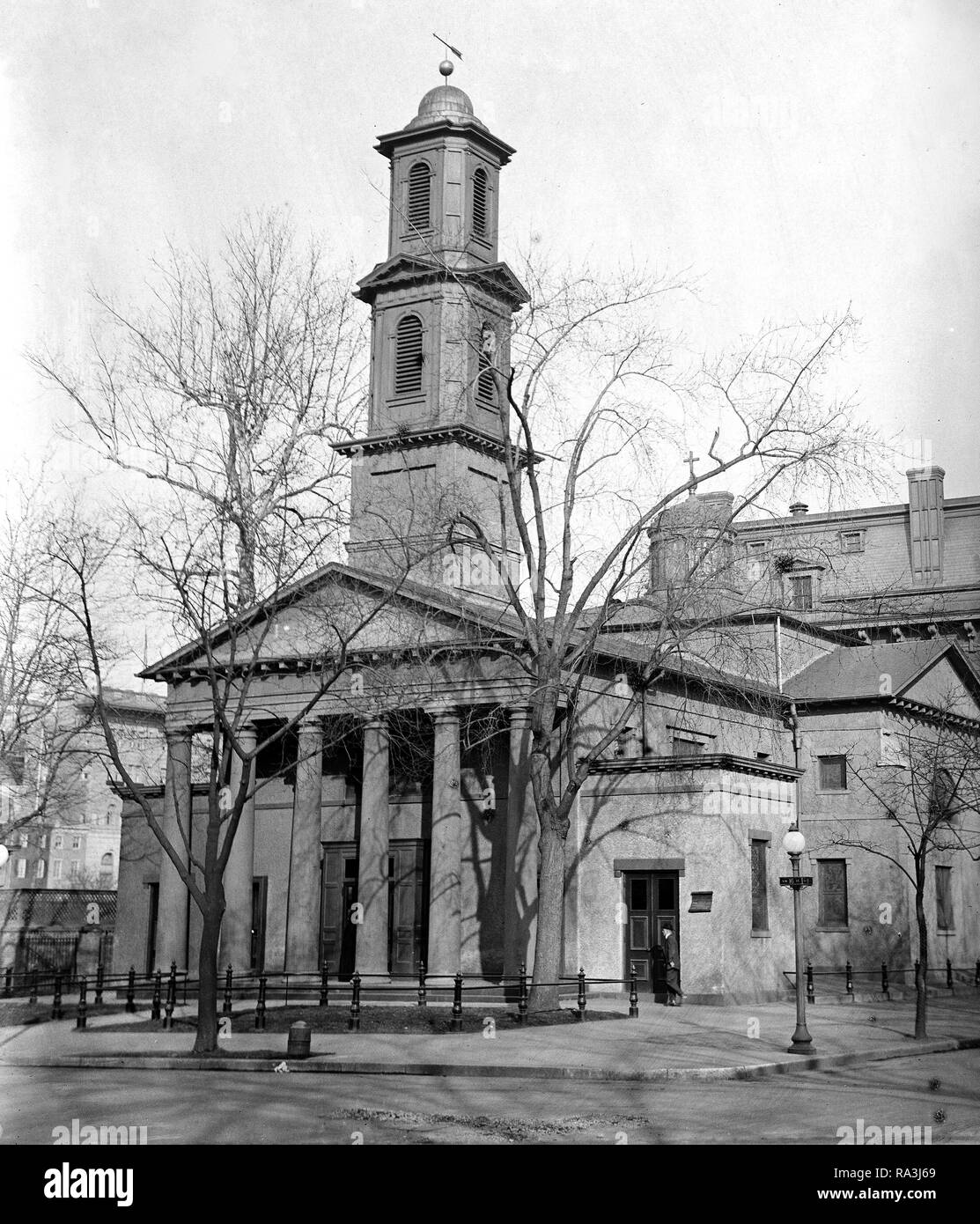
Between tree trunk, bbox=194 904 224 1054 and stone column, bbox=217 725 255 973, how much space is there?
15.0 metres

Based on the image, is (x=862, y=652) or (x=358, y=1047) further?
(x=862, y=652)

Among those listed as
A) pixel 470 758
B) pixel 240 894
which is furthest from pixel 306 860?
pixel 470 758

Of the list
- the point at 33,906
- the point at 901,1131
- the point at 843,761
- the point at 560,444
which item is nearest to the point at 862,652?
the point at 843,761

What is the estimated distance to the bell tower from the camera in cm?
4469

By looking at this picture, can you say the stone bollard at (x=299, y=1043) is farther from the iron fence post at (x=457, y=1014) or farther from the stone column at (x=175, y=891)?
the stone column at (x=175, y=891)

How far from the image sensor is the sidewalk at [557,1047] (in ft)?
72.0

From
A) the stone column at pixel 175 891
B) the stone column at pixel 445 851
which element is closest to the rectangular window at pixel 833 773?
the stone column at pixel 445 851

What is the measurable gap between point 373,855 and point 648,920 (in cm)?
751

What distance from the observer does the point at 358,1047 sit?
2516 cm

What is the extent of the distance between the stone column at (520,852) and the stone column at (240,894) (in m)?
7.40

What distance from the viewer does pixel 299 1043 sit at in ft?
75.3

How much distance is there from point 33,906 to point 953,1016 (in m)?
33.3

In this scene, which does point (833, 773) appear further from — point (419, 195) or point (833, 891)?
point (419, 195)

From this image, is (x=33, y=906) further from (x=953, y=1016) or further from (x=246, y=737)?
(x=953, y=1016)
